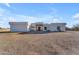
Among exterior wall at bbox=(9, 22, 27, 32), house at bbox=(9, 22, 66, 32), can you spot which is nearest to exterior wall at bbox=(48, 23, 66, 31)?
house at bbox=(9, 22, 66, 32)

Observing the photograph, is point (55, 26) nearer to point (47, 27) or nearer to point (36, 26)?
point (47, 27)

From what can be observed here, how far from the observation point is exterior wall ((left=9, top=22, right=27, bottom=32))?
335cm

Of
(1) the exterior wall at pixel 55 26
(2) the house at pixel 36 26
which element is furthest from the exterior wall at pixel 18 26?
(1) the exterior wall at pixel 55 26

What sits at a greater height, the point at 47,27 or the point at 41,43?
the point at 47,27

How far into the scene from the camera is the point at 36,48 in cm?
335

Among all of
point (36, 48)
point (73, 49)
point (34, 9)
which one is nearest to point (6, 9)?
point (34, 9)

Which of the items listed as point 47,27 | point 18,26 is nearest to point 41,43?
point 47,27

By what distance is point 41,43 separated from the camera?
3.36 m

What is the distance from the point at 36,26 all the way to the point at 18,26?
178 millimetres

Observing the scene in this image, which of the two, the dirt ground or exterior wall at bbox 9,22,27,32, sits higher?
exterior wall at bbox 9,22,27,32

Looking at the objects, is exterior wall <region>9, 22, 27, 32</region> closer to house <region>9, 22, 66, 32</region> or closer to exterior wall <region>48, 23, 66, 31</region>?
house <region>9, 22, 66, 32</region>

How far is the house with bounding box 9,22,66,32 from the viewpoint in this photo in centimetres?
334

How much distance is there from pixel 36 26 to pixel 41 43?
6.9 inches

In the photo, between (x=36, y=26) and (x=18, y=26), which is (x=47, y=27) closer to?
(x=36, y=26)
